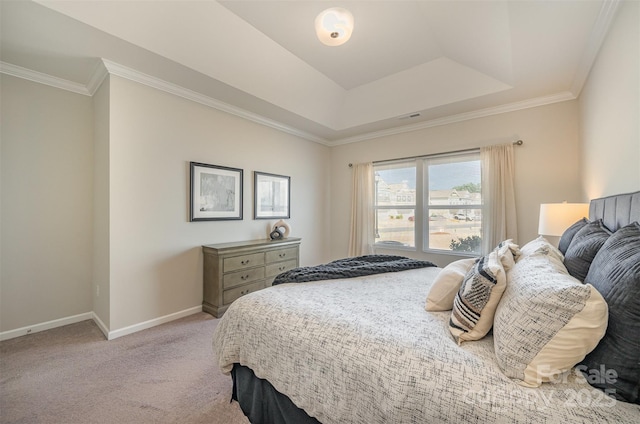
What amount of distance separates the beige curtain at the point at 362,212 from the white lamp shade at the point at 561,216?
2417mm

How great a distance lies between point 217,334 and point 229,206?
81.4 inches

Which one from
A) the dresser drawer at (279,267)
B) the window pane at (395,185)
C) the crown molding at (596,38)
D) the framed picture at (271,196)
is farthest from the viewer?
the window pane at (395,185)

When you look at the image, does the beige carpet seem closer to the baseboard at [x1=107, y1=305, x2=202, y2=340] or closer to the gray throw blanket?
the baseboard at [x1=107, y1=305, x2=202, y2=340]

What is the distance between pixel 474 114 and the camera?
3541 mm

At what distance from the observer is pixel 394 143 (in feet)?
14.1

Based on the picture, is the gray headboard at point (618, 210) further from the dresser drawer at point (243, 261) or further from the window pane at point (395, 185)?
Answer: the dresser drawer at point (243, 261)

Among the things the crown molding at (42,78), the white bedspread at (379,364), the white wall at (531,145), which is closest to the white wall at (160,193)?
the crown molding at (42,78)

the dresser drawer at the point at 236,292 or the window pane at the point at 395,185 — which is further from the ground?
the window pane at the point at 395,185

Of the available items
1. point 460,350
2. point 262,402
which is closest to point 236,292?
point 262,402

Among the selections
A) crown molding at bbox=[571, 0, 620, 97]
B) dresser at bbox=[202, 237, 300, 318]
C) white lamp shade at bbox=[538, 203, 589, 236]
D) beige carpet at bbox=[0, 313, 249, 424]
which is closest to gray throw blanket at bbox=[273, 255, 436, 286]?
beige carpet at bbox=[0, 313, 249, 424]

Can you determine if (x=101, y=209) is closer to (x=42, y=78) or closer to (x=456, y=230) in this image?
(x=42, y=78)

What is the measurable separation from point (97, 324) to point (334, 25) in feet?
12.3

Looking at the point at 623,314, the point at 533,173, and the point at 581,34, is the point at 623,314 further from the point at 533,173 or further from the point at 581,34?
the point at 533,173

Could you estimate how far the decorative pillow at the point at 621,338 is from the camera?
28.1 inches
